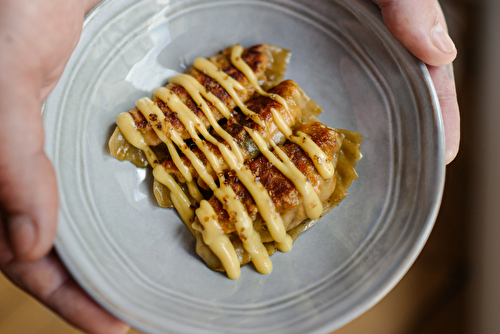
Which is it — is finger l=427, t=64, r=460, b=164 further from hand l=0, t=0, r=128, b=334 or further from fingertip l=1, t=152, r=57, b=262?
fingertip l=1, t=152, r=57, b=262

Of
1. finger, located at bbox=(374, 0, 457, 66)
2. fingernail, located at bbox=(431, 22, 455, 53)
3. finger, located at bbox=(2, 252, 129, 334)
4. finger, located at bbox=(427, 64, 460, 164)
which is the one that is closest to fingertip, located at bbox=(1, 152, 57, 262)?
finger, located at bbox=(2, 252, 129, 334)

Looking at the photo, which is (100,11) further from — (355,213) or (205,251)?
(355,213)

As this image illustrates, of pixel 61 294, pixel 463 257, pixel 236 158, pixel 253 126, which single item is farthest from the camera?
pixel 463 257

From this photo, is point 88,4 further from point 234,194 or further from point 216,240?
point 216,240

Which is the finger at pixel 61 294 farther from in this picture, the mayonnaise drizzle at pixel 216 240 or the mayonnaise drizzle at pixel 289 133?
the mayonnaise drizzle at pixel 289 133

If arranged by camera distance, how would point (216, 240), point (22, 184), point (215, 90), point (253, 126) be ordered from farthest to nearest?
point (215, 90)
point (253, 126)
point (216, 240)
point (22, 184)

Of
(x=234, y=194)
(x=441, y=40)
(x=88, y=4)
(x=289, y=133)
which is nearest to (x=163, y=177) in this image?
(x=234, y=194)

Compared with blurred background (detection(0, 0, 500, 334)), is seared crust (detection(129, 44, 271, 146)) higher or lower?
higher

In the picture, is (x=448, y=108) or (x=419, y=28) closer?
(x=419, y=28)
